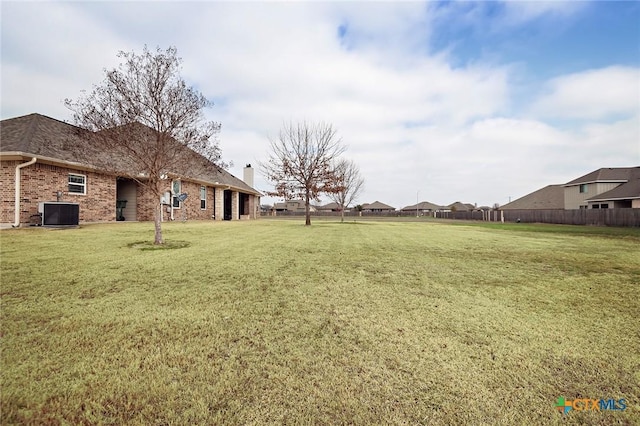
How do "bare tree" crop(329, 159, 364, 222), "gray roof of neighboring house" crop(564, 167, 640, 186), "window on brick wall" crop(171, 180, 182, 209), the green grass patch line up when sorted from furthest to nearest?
1. "bare tree" crop(329, 159, 364, 222)
2. "gray roof of neighboring house" crop(564, 167, 640, 186)
3. "window on brick wall" crop(171, 180, 182, 209)
4. the green grass patch

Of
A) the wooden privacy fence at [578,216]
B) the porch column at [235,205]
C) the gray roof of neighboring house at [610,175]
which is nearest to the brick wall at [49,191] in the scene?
the porch column at [235,205]

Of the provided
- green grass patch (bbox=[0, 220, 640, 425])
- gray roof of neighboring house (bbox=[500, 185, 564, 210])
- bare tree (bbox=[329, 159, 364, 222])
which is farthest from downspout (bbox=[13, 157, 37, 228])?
gray roof of neighboring house (bbox=[500, 185, 564, 210])

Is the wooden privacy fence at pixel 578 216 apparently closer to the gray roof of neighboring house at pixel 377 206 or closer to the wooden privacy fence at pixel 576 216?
the wooden privacy fence at pixel 576 216

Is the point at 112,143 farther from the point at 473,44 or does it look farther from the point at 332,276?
the point at 473,44

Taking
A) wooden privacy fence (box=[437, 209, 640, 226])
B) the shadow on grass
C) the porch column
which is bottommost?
the shadow on grass

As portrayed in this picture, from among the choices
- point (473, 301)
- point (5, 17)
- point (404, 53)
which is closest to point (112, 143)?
point (5, 17)

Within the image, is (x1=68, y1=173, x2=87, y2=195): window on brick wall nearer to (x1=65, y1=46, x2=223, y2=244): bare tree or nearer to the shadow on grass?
(x1=65, y1=46, x2=223, y2=244): bare tree

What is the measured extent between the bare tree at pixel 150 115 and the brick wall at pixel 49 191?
621 centimetres

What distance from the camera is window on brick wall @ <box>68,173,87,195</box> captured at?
522 inches

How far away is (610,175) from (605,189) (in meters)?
1.76

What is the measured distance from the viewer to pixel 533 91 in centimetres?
1617

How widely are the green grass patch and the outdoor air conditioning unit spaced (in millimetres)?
7652

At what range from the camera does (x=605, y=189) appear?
32594 mm

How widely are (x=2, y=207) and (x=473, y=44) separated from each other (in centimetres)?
2102
